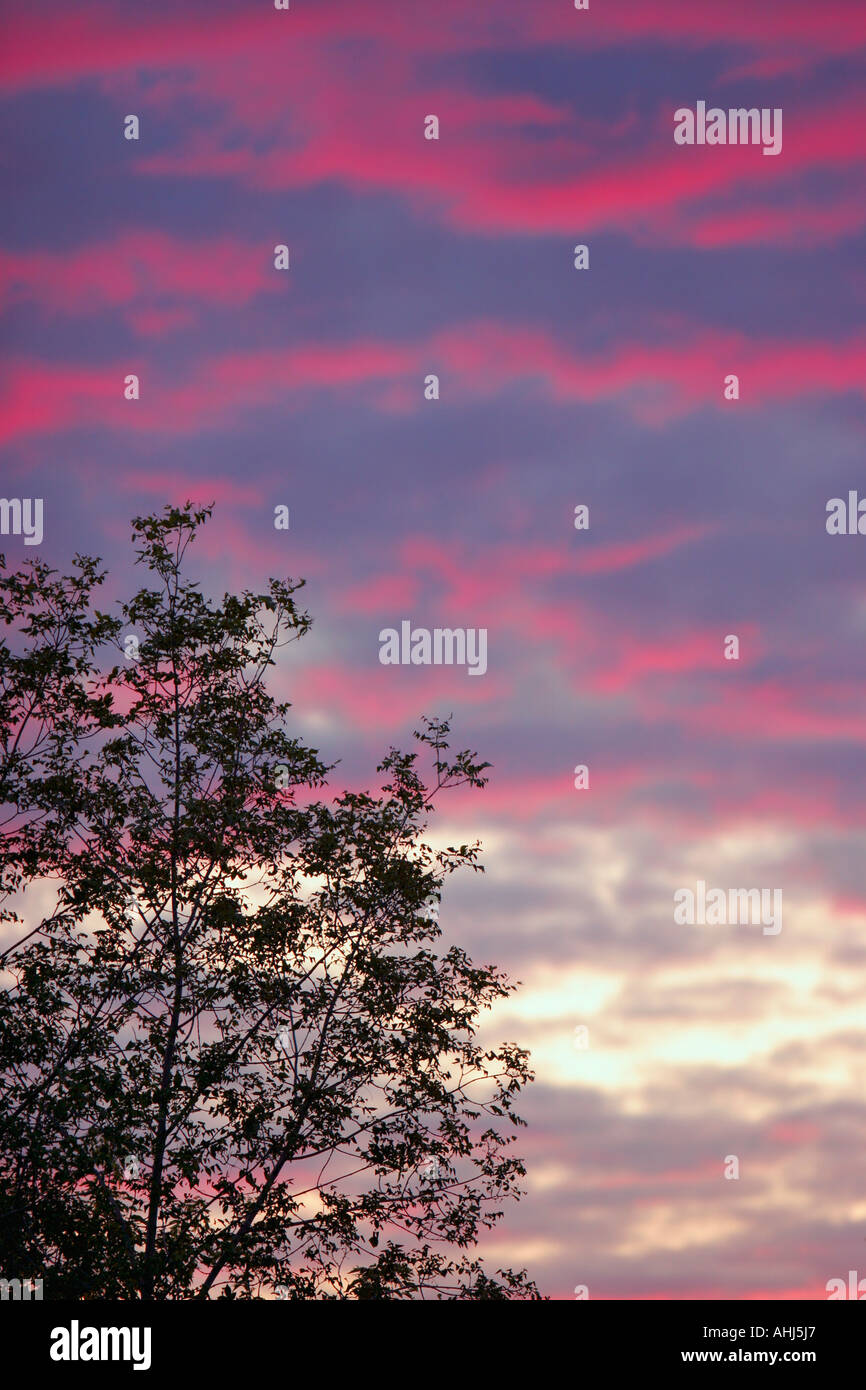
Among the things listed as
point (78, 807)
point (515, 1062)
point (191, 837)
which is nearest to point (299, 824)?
point (191, 837)

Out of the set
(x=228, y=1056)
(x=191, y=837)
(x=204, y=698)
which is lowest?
(x=228, y=1056)

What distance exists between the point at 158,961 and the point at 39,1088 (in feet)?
8.09

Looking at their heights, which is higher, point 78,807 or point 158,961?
point 78,807

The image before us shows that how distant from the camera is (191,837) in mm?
22516
